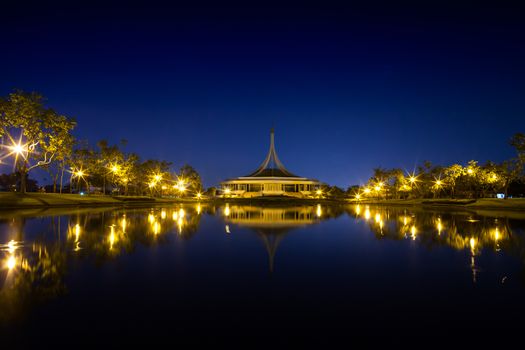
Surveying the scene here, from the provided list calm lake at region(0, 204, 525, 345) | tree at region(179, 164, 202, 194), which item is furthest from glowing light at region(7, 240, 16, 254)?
tree at region(179, 164, 202, 194)

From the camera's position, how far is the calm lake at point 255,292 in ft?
15.9

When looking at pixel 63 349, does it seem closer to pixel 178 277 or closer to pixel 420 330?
pixel 178 277

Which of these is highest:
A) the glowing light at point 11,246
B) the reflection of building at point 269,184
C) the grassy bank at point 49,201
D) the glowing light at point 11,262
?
the reflection of building at point 269,184

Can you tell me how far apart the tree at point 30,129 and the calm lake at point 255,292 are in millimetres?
25014

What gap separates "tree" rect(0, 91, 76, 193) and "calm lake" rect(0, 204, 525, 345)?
2501 centimetres

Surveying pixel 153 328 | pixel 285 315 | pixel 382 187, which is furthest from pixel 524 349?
pixel 382 187

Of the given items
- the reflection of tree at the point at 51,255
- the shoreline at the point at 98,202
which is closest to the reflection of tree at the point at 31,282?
the reflection of tree at the point at 51,255

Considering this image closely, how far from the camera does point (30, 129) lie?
32594 millimetres

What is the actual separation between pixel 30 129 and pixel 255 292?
34072 millimetres

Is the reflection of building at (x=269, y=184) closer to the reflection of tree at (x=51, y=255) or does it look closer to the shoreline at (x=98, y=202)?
the shoreline at (x=98, y=202)

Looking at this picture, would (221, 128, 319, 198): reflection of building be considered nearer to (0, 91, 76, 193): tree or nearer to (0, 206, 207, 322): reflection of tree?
(0, 91, 76, 193): tree

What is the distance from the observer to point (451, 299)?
6.22 m

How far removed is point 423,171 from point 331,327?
57635mm

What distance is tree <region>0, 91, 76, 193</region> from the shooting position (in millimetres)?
31672
